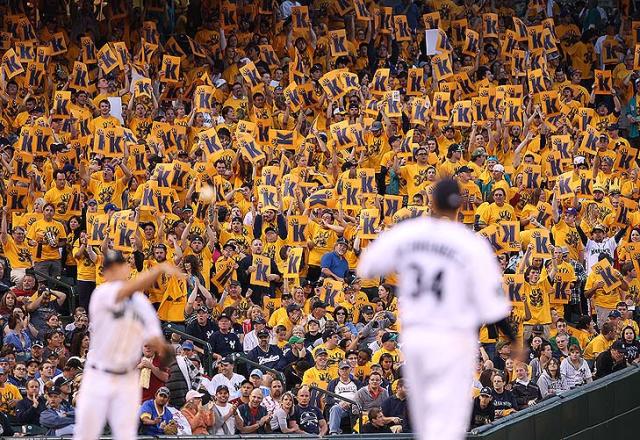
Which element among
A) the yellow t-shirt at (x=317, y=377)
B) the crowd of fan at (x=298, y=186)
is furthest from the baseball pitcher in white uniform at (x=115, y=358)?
the yellow t-shirt at (x=317, y=377)

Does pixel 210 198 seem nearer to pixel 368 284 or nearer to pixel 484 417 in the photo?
pixel 368 284

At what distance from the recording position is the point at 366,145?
22281 millimetres

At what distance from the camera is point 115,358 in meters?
9.89

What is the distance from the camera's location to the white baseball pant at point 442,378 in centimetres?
851

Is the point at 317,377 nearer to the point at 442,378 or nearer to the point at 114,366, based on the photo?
the point at 114,366

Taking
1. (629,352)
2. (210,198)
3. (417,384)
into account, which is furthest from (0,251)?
(417,384)

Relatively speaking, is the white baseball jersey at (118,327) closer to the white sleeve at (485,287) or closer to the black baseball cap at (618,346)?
the white sleeve at (485,287)

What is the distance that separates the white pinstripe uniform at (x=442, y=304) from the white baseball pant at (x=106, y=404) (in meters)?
2.04

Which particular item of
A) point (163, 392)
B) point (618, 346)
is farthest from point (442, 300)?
point (618, 346)

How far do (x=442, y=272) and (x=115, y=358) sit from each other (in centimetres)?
235

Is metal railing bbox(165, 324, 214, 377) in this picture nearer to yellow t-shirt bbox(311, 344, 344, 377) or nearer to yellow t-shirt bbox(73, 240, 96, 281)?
yellow t-shirt bbox(311, 344, 344, 377)

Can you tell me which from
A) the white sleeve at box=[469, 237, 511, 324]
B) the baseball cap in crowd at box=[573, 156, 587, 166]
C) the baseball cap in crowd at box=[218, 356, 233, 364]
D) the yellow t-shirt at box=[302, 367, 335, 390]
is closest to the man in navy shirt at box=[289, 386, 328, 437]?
the yellow t-shirt at box=[302, 367, 335, 390]

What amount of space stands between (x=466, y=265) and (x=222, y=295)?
10.8 metres

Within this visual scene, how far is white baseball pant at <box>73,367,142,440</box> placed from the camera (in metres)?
9.82
